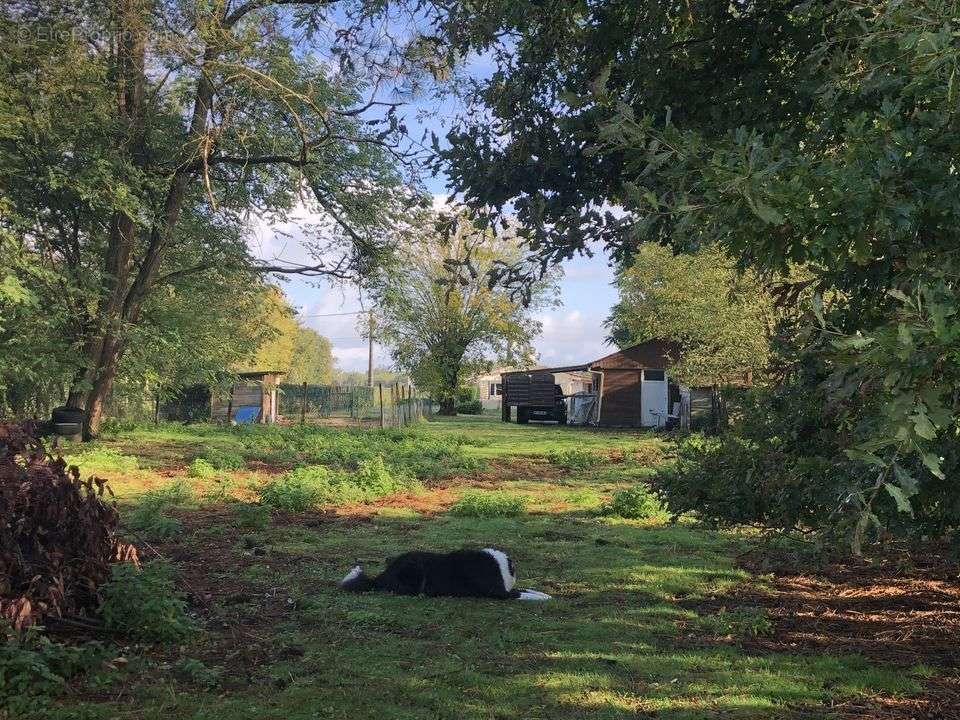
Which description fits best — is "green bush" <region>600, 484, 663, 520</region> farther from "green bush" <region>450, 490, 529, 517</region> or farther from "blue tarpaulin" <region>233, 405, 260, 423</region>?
"blue tarpaulin" <region>233, 405, 260, 423</region>

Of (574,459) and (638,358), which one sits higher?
(638,358)

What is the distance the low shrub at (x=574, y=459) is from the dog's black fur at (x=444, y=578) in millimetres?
11517

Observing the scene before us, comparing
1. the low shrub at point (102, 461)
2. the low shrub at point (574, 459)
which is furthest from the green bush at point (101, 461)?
the low shrub at point (574, 459)

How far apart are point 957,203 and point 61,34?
1818 cm

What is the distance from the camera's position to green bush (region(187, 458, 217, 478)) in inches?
572

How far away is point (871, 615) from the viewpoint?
6.89m

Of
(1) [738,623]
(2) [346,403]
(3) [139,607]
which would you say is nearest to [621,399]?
(2) [346,403]

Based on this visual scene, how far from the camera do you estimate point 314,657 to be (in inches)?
215

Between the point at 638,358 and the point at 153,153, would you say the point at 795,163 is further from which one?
the point at 638,358

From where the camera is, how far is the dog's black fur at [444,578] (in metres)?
7.21

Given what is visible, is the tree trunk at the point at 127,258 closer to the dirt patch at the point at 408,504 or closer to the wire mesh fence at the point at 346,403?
the dirt patch at the point at 408,504

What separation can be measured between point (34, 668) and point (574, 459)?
15877mm

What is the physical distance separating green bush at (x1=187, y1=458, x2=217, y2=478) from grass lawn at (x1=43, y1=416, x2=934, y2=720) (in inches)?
88.1

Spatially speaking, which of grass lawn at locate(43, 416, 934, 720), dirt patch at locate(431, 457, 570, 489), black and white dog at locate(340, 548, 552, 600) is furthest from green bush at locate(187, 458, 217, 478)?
black and white dog at locate(340, 548, 552, 600)
